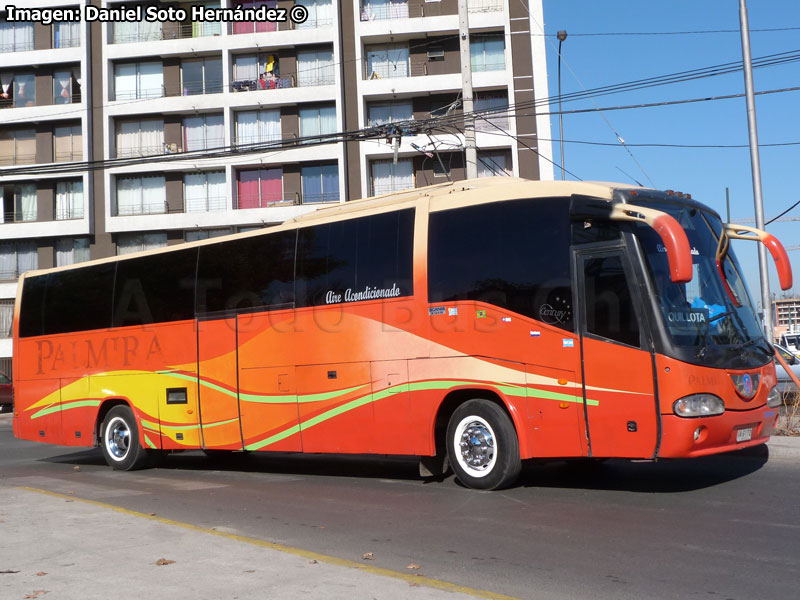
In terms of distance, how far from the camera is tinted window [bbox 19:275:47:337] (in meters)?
16.7

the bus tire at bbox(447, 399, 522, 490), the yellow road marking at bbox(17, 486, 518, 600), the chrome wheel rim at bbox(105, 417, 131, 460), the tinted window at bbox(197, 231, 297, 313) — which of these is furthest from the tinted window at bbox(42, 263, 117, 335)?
the yellow road marking at bbox(17, 486, 518, 600)

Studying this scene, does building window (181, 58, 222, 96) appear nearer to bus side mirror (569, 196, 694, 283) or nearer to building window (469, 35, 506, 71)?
building window (469, 35, 506, 71)

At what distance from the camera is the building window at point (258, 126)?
1839 inches

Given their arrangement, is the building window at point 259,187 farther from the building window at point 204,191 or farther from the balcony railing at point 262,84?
the balcony railing at point 262,84

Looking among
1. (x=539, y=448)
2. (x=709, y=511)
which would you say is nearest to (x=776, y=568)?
(x=709, y=511)

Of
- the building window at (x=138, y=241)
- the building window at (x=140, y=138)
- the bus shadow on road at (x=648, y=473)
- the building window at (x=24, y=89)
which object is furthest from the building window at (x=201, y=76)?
the bus shadow on road at (x=648, y=473)

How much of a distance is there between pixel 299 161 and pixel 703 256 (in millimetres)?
37718

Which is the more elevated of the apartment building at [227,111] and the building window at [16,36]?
the building window at [16,36]

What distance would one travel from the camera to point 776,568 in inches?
246

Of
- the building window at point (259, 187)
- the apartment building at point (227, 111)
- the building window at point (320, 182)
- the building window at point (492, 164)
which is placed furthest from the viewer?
the building window at point (259, 187)

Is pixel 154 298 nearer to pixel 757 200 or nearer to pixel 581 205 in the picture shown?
pixel 581 205

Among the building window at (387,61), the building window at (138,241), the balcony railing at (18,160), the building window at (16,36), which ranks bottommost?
the building window at (138,241)

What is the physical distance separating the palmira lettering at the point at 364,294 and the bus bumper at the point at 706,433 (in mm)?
3850

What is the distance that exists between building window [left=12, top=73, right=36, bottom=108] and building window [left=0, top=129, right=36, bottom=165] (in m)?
1.56
